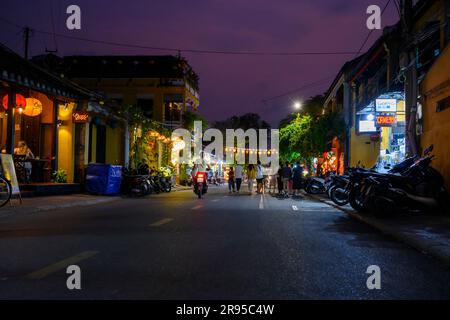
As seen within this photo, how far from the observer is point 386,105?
2198 cm

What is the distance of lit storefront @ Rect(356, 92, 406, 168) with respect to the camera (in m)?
21.9

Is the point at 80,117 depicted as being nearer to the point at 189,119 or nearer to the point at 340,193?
the point at 340,193

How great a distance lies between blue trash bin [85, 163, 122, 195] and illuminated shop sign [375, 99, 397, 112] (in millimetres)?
12307

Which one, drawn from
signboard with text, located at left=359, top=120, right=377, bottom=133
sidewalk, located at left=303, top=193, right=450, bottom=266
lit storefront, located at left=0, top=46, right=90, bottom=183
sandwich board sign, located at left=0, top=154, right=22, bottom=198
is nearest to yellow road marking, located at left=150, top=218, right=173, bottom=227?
sidewalk, located at left=303, top=193, right=450, bottom=266

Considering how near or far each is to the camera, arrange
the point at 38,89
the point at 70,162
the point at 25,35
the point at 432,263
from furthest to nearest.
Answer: the point at 25,35 < the point at 70,162 < the point at 38,89 < the point at 432,263

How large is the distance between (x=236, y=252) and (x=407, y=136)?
1059cm

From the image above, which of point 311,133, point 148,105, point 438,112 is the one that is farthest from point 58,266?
point 148,105

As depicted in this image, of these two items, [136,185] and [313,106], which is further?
[313,106]

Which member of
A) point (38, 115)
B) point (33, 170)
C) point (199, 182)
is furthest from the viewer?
point (38, 115)

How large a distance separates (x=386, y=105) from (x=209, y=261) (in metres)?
17.5
